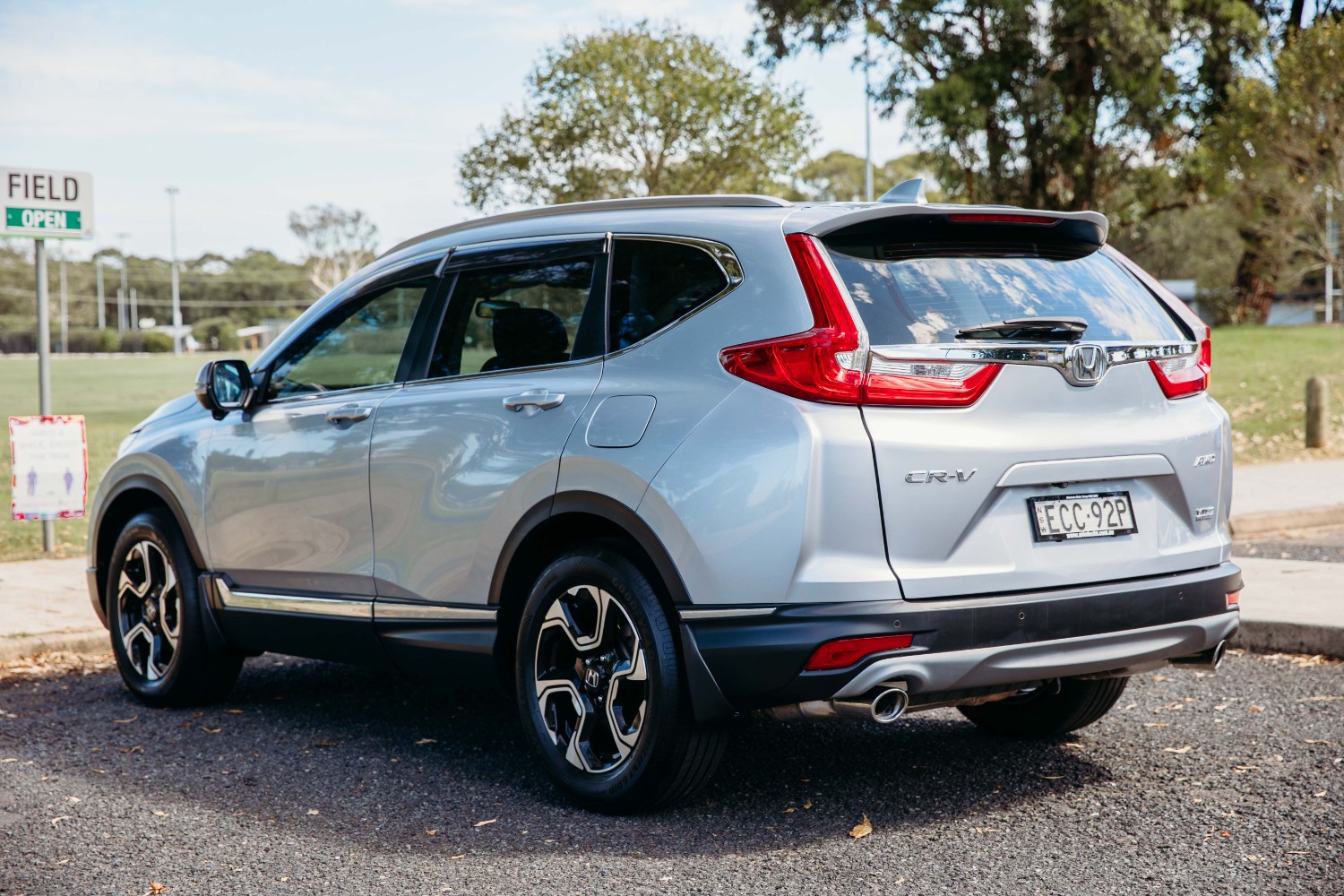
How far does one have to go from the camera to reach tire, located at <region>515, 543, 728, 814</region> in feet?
13.3

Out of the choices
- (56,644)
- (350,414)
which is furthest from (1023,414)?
(56,644)

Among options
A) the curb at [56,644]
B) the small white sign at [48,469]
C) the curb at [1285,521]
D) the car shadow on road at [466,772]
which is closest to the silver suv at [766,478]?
the car shadow on road at [466,772]

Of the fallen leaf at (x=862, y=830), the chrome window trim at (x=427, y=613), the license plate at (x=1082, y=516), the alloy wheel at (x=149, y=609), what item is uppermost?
the license plate at (x=1082, y=516)

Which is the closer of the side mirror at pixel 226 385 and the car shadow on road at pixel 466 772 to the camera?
the car shadow on road at pixel 466 772

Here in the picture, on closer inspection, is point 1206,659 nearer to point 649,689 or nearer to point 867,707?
point 867,707

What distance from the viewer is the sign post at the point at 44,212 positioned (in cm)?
1012

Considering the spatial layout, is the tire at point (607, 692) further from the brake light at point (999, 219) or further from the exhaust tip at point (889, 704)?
the brake light at point (999, 219)

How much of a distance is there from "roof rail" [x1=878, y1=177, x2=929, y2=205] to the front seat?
1126 millimetres

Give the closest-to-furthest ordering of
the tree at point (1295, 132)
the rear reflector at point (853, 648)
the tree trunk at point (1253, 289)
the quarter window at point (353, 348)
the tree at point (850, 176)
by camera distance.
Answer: the rear reflector at point (853, 648) < the quarter window at point (353, 348) < the tree at point (1295, 132) < the tree trunk at point (1253, 289) < the tree at point (850, 176)

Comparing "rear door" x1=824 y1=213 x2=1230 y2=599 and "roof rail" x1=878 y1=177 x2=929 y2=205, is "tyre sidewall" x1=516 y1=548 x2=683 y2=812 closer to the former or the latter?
"rear door" x1=824 y1=213 x2=1230 y2=599

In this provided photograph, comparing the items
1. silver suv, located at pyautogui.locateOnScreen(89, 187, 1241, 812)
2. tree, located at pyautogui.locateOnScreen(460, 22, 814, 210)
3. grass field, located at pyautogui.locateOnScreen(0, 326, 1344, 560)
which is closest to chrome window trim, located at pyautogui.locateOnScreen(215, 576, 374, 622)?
silver suv, located at pyautogui.locateOnScreen(89, 187, 1241, 812)

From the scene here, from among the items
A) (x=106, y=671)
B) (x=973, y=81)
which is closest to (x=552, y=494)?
(x=106, y=671)

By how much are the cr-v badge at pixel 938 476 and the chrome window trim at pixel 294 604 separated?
86.5 inches

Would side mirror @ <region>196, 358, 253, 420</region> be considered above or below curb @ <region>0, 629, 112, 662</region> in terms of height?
above
